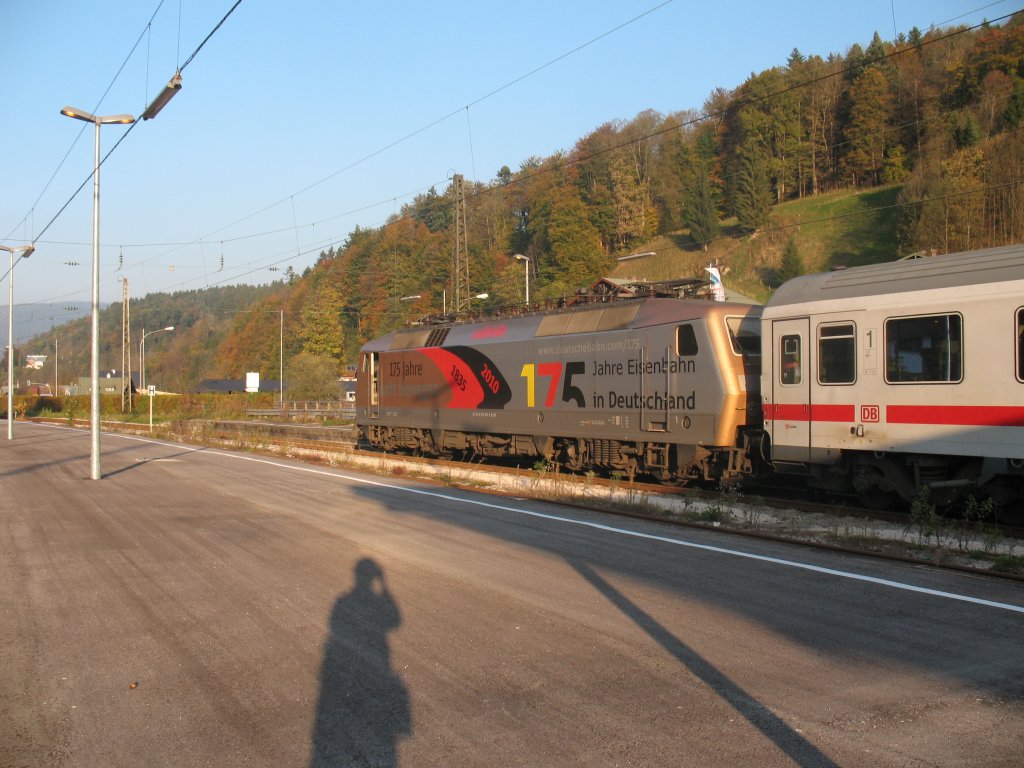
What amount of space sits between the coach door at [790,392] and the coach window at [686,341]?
6.04ft

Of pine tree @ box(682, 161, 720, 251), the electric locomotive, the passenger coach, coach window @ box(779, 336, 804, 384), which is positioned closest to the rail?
the electric locomotive

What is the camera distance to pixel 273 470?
20922 millimetres

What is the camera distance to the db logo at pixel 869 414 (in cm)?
1145

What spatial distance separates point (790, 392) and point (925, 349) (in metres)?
2.20

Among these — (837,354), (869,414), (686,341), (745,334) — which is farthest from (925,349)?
(686,341)

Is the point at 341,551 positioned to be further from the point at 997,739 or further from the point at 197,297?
the point at 197,297

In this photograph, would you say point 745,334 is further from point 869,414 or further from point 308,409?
point 308,409

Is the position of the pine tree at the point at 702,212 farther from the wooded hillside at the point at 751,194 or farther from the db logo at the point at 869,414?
the db logo at the point at 869,414

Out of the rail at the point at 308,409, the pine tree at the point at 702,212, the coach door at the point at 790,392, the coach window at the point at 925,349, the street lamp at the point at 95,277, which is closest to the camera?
the coach window at the point at 925,349

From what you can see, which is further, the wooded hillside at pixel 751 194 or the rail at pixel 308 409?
the rail at pixel 308 409

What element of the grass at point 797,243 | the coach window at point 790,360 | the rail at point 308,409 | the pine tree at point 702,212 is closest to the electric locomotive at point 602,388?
the coach window at point 790,360

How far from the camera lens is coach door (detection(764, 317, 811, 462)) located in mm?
12438

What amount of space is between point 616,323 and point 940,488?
23.4 feet

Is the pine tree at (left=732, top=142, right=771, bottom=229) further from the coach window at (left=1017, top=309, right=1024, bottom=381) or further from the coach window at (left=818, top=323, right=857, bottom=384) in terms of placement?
the coach window at (left=1017, top=309, right=1024, bottom=381)
